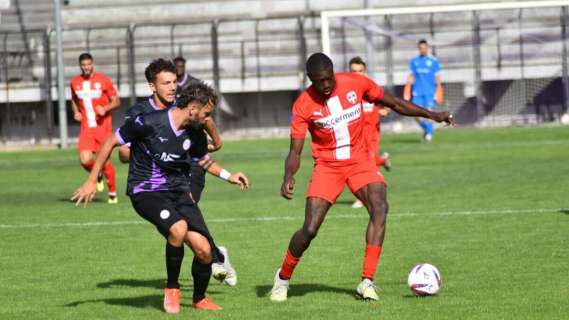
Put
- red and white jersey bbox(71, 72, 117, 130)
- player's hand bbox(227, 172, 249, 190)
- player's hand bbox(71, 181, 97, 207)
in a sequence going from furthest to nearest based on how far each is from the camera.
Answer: red and white jersey bbox(71, 72, 117, 130)
player's hand bbox(227, 172, 249, 190)
player's hand bbox(71, 181, 97, 207)

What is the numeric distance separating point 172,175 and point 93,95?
34.7 feet

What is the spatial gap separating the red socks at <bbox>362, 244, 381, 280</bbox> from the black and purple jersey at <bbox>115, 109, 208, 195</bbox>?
1542mm

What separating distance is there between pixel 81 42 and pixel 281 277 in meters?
29.5

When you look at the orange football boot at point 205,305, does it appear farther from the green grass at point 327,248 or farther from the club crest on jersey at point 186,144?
the club crest on jersey at point 186,144

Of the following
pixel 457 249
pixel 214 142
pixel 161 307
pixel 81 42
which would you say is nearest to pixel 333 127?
pixel 214 142

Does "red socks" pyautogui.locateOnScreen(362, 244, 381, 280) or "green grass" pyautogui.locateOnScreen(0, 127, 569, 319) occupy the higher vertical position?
"red socks" pyautogui.locateOnScreen(362, 244, 381, 280)

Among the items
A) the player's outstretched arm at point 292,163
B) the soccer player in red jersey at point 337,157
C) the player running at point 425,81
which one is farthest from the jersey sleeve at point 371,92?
the player running at point 425,81

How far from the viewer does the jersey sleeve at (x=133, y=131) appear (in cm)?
925

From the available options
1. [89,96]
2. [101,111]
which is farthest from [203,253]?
[89,96]

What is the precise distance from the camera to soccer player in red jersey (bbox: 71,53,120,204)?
19.1 metres

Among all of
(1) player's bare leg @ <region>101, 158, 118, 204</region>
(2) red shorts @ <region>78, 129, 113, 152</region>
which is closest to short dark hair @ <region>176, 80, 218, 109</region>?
(1) player's bare leg @ <region>101, 158, 118, 204</region>

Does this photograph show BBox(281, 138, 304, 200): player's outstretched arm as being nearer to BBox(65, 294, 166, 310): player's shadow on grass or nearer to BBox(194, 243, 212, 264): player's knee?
BBox(194, 243, 212, 264): player's knee

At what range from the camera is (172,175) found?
952 cm

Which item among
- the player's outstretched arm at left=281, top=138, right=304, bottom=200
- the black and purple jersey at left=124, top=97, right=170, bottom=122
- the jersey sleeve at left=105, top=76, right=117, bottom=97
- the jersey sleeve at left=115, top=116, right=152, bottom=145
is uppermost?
the jersey sleeve at left=105, top=76, right=117, bottom=97
